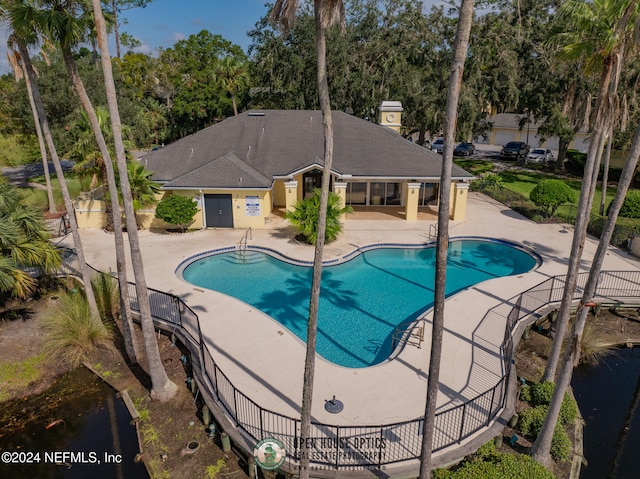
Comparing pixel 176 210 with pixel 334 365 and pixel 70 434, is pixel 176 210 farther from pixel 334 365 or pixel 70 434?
pixel 334 365

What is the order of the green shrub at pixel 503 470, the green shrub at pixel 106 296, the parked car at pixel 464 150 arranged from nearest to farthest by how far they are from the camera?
the green shrub at pixel 503 470
the green shrub at pixel 106 296
the parked car at pixel 464 150

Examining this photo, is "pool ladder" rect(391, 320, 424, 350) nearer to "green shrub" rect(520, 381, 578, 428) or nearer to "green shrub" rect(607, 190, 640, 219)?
"green shrub" rect(520, 381, 578, 428)

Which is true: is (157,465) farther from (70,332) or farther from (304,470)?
(70,332)

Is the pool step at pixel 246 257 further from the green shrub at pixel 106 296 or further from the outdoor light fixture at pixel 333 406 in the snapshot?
the outdoor light fixture at pixel 333 406

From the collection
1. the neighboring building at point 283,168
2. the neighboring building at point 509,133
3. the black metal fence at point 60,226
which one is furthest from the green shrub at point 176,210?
the neighboring building at point 509,133

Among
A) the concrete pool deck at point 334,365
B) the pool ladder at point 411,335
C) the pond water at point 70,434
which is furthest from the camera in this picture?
the pool ladder at point 411,335

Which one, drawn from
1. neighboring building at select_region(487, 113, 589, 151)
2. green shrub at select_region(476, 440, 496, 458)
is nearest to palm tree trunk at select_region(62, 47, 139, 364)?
green shrub at select_region(476, 440, 496, 458)

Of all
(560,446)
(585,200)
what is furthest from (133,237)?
(560,446)

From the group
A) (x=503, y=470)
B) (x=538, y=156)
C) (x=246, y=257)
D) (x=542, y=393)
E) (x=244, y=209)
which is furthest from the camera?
(x=538, y=156)
